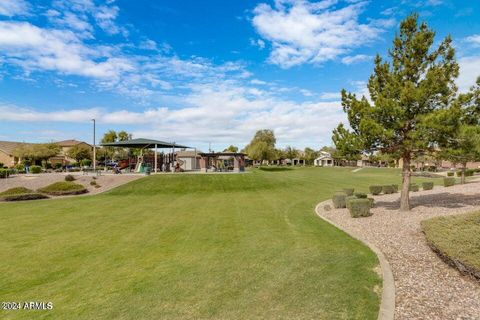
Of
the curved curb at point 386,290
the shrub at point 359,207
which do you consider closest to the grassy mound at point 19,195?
the shrub at point 359,207

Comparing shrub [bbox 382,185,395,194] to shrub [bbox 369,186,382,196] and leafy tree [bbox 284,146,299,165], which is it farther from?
leafy tree [bbox 284,146,299,165]

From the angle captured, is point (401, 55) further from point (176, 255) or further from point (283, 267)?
point (176, 255)

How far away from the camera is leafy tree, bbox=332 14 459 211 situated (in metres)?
12.6

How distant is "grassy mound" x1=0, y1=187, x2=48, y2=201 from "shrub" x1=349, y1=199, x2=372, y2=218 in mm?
24178

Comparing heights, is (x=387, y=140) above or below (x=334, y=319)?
above

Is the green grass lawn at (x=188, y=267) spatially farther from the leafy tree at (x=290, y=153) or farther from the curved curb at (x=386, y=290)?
the leafy tree at (x=290, y=153)

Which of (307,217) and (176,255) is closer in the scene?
(176,255)

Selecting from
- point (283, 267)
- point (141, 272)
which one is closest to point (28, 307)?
point (141, 272)

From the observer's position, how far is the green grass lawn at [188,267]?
5547 mm

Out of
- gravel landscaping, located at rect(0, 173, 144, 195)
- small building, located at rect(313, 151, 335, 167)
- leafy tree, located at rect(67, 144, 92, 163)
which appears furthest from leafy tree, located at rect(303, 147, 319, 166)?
gravel landscaping, located at rect(0, 173, 144, 195)

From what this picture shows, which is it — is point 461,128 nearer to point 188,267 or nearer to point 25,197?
point 188,267

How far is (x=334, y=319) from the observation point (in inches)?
197

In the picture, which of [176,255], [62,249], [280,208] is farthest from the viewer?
[280,208]

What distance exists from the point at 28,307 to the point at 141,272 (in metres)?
2.38
